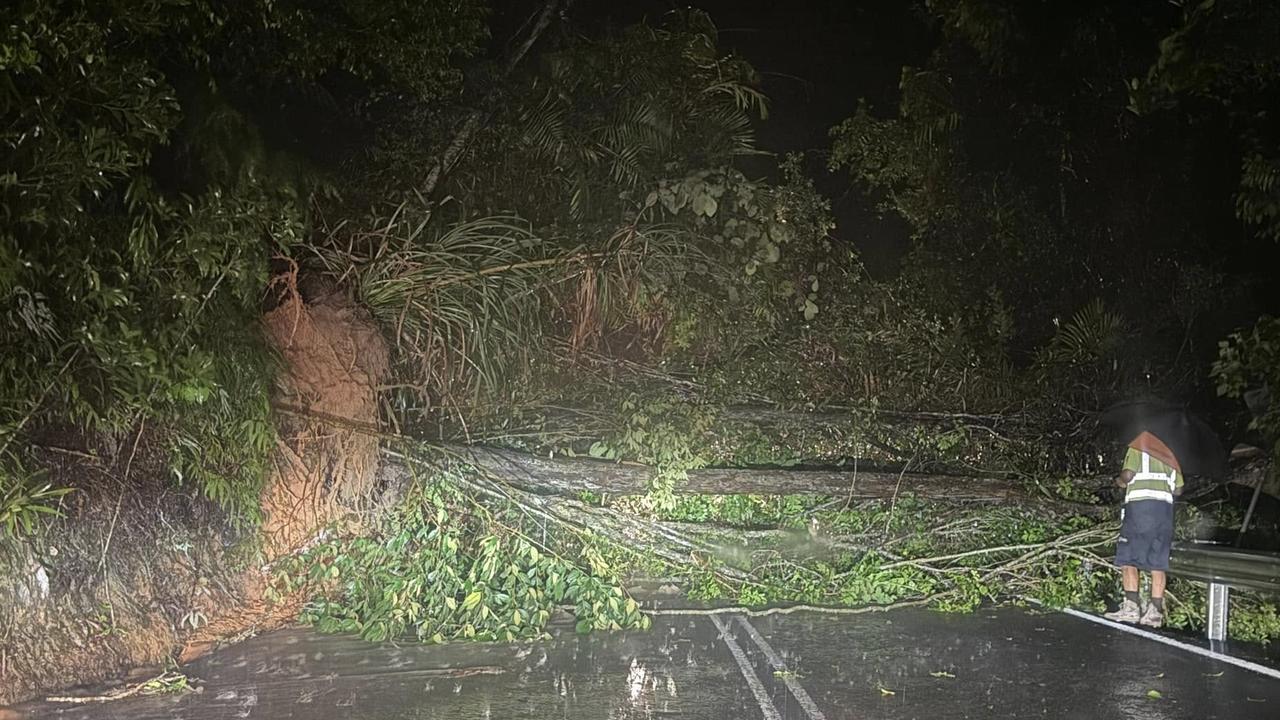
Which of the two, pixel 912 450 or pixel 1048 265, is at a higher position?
pixel 1048 265

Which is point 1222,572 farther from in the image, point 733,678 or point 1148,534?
point 733,678

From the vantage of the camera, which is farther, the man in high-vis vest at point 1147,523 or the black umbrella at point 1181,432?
the black umbrella at point 1181,432

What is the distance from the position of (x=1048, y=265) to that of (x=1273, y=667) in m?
6.53

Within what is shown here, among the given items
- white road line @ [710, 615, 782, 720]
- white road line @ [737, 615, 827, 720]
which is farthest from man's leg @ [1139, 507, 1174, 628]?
white road line @ [710, 615, 782, 720]

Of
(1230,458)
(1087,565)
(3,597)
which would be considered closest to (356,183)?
(3,597)

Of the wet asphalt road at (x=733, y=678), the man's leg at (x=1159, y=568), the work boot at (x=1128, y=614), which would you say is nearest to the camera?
the wet asphalt road at (x=733, y=678)

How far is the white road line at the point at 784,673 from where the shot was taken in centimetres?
555

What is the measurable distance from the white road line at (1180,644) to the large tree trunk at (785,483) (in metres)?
1.49

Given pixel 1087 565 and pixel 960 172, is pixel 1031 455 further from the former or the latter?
pixel 960 172

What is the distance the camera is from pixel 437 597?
7.45 meters

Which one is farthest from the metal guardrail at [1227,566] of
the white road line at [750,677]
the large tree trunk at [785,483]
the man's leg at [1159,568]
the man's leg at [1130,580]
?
the white road line at [750,677]

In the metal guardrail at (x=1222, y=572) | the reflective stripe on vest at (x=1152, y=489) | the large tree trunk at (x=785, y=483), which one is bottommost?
the metal guardrail at (x=1222, y=572)

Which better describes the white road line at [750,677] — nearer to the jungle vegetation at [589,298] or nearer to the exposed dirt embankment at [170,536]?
the jungle vegetation at [589,298]

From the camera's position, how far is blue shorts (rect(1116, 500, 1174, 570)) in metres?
7.74
